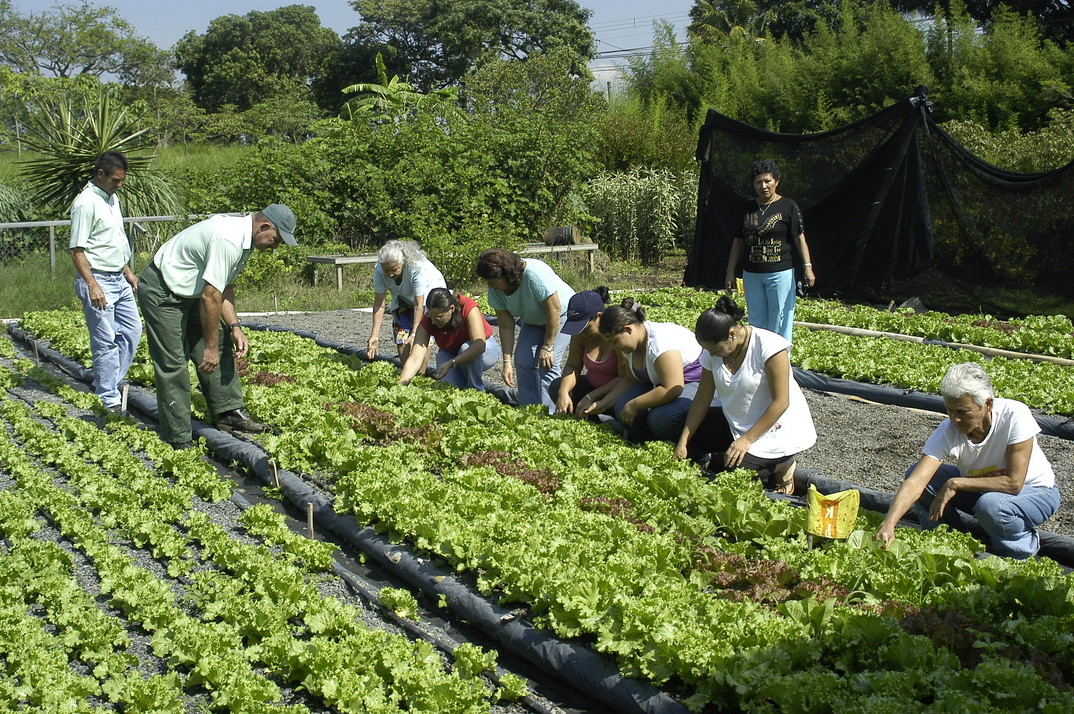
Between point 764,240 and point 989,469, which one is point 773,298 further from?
point 989,469

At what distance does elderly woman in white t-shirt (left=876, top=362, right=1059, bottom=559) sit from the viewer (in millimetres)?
4363

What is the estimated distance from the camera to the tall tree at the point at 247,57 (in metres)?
46.5

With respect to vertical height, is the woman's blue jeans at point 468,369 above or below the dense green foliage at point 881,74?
below

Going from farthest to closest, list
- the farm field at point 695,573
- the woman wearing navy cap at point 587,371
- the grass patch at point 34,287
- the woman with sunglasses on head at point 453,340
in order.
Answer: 1. the grass patch at point 34,287
2. the woman with sunglasses on head at point 453,340
3. the woman wearing navy cap at point 587,371
4. the farm field at point 695,573

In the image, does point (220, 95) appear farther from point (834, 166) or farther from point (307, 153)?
point (834, 166)

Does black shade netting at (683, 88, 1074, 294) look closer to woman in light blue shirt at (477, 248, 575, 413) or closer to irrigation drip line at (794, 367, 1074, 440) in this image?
irrigation drip line at (794, 367, 1074, 440)

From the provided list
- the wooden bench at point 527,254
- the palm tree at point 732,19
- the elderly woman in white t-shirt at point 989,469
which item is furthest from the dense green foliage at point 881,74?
the elderly woman in white t-shirt at point 989,469

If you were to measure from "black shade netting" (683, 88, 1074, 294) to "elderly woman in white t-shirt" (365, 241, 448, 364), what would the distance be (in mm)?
6521

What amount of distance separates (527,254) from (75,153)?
760 cm

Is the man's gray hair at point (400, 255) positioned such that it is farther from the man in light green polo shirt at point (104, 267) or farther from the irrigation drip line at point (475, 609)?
the man in light green polo shirt at point (104, 267)

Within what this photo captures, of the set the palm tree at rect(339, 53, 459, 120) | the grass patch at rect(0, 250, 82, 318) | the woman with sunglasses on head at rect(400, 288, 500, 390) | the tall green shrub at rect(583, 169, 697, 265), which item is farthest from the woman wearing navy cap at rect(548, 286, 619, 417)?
the palm tree at rect(339, 53, 459, 120)

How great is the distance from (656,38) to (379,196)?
12714mm

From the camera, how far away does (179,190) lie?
57.6 feet

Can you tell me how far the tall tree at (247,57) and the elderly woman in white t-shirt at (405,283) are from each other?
3958 cm
